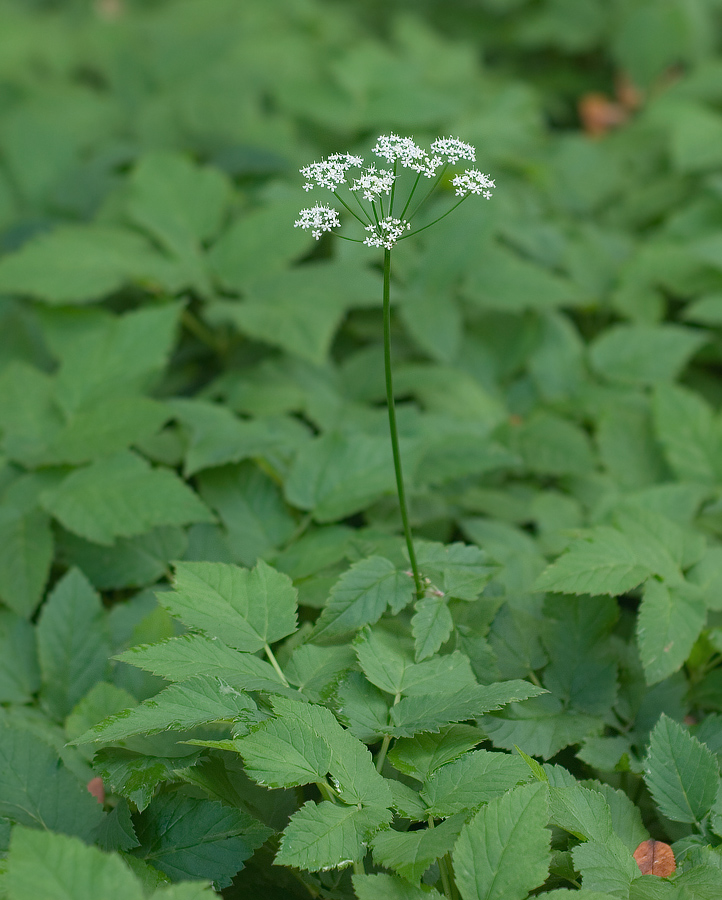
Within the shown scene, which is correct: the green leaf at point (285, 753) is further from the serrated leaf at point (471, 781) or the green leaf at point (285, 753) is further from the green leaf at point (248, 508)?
the green leaf at point (248, 508)

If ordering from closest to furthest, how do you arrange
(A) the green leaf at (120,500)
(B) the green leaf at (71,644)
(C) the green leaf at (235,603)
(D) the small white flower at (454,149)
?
(D) the small white flower at (454,149) < (C) the green leaf at (235,603) < (B) the green leaf at (71,644) < (A) the green leaf at (120,500)

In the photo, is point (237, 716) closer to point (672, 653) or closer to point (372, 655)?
point (372, 655)

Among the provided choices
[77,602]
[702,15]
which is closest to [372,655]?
[77,602]

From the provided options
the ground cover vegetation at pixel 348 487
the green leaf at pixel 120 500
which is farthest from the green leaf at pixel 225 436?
the green leaf at pixel 120 500

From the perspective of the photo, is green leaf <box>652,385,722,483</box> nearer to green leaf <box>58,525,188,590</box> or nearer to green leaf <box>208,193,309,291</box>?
green leaf <box>208,193,309,291</box>

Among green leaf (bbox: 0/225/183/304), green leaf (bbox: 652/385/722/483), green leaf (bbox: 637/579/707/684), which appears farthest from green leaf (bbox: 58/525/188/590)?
green leaf (bbox: 652/385/722/483)

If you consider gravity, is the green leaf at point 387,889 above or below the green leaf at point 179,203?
below
